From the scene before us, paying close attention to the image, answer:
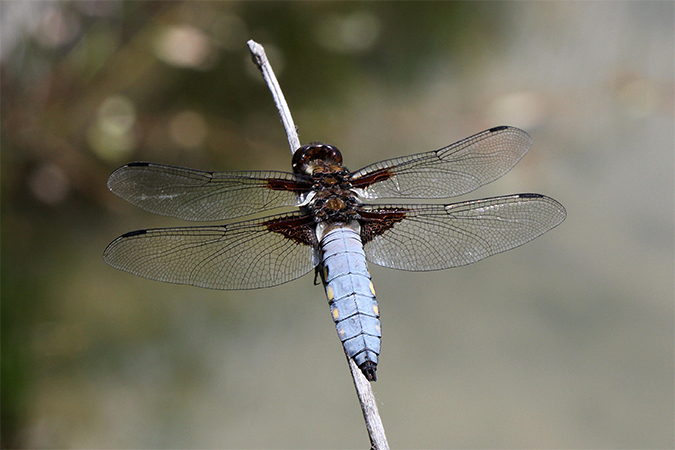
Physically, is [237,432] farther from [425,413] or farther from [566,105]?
[566,105]

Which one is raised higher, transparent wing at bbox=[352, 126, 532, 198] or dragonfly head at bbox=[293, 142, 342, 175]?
dragonfly head at bbox=[293, 142, 342, 175]

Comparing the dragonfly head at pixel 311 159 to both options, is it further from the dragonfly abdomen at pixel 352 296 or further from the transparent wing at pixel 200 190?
the dragonfly abdomen at pixel 352 296

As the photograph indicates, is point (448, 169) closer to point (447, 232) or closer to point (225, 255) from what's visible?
point (447, 232)

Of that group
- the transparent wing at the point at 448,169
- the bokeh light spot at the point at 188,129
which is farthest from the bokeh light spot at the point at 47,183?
the transparent wing at the point at 448,169

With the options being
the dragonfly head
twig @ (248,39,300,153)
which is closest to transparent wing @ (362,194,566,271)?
the dragonfly head

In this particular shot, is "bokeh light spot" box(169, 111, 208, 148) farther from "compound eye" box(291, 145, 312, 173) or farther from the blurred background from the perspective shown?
"compound eye" box(291, 145, 312, 173)

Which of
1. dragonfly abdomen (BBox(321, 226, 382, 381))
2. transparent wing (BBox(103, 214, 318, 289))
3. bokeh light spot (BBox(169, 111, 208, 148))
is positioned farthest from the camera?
bokeh light spot (BBox(169, 111, 208, 148))

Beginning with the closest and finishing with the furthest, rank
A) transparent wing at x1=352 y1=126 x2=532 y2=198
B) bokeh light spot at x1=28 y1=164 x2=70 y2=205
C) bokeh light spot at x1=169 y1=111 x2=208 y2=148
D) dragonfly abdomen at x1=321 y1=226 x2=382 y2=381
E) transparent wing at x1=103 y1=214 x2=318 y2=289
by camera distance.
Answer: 1. dragonfly abdomen at x1=321 y1=226 x2=382 y2=381
2. transparent wing at x1=103 y1=214 x2=318 y2=289
3. transparent wing at x1=352 y1=126 x2=532 y2=198
4. bokeh light spot at x1=28 y1=164 x2=70 y2=205
5. bokeh light spot at x1=169 y1=111 x2=208 y2=148

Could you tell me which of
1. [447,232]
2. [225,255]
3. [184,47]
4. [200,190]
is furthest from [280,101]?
[184,47]
